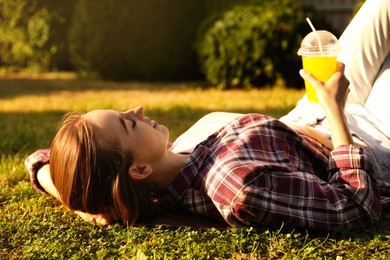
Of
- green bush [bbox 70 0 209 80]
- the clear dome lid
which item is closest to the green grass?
the clear dome lid

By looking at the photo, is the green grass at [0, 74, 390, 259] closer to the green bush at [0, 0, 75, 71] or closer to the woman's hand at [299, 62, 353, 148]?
the woman's hand at [299, 62, 353, 148]

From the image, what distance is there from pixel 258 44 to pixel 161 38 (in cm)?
294

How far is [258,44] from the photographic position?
905 centimetres

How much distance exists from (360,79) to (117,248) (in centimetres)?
189

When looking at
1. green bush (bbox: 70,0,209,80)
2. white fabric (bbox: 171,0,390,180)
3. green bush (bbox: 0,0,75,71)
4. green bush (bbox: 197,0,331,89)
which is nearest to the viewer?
white fabric (bbox: 171,0,390,180)

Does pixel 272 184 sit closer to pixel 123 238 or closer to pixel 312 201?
pixel 312 201

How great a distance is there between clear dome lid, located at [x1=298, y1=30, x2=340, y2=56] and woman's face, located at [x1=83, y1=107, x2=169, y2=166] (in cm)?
80

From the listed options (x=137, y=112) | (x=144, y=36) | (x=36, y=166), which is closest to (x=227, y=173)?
(x=137, y=112)

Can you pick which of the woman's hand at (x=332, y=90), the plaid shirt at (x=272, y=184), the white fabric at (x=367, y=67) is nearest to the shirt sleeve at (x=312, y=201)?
the plaid shirt at (x=272, y=184)

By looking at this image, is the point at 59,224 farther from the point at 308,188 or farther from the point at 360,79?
the point at 360,79

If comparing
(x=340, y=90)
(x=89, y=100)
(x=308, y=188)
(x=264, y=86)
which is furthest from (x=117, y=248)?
(x=264, y=86)

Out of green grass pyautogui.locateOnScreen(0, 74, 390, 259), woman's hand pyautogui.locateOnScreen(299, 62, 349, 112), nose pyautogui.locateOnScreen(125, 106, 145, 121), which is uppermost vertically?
woman's hand pyautogui.locateOnScreen(299, 62, 349, 112)

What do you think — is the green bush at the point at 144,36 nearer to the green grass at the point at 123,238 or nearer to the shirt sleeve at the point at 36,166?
the green grass at the point at 123,238

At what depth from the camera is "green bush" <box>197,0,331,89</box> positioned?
9062 millimetres
